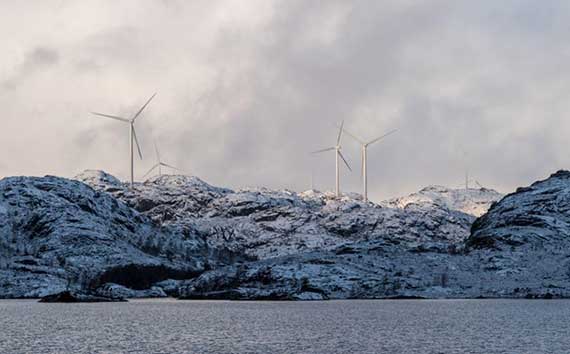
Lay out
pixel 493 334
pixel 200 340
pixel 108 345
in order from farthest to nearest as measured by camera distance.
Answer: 1. pixel 493 334
2. pixel 200 340
3. pixel 108 345

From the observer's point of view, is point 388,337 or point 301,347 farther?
point 388,337

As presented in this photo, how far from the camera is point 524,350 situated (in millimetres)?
159125

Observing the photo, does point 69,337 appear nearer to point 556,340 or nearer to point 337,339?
point 337,339

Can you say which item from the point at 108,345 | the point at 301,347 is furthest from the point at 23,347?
the point at 301,347

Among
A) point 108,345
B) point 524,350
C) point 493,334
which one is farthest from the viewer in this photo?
point 493,334

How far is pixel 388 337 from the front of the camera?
193m

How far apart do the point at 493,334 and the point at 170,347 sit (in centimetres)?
6897

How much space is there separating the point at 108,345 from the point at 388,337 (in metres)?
56.6

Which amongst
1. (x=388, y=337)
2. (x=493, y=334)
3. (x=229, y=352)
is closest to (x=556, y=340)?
(x=493, y=334)

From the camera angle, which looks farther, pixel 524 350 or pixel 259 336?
pixel 259 336

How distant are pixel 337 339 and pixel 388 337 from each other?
1205 centimetres

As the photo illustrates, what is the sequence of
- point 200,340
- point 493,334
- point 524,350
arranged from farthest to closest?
point 493,334
point 200,340
point 524,350

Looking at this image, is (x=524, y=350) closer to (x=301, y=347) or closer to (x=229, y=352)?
(x=301, y=347)

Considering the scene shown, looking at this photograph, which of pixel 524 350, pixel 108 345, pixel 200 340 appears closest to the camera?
pixel 524 350
